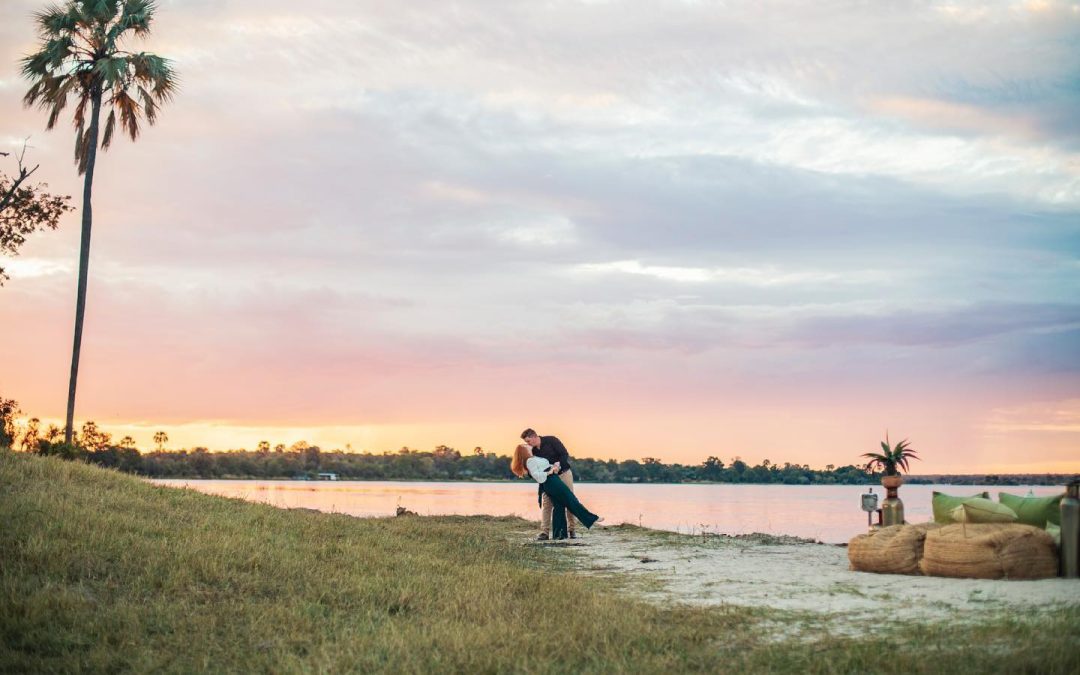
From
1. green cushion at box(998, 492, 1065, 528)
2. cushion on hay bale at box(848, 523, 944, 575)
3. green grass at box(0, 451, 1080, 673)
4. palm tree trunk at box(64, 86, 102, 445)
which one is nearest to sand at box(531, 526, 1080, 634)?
cushion on hay bale at box(848, 523, 944, 575)

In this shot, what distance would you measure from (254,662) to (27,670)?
184 centimetres

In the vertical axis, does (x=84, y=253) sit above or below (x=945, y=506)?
above

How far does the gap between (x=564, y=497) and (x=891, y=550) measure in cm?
784

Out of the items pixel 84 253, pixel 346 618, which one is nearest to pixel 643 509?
pixel 84 253

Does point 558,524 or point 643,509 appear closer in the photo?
point 558,524

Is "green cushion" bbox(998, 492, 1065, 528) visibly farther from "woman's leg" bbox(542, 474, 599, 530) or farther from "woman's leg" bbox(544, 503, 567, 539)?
"woman's leg" bbox(544, 503, 567, 539)

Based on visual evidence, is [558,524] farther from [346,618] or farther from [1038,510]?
[346,618]

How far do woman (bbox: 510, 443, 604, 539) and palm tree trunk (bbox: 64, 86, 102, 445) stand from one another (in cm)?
1440

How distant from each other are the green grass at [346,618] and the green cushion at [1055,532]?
117 inches

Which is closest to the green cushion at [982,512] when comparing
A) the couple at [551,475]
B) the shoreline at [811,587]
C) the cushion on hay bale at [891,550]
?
the cushion on hay bale at [891,550]

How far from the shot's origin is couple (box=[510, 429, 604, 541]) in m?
18.7

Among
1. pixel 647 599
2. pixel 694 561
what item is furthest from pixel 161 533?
pixel 694 561

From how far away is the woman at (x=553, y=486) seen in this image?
18.6 metres

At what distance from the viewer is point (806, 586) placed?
461 inches
